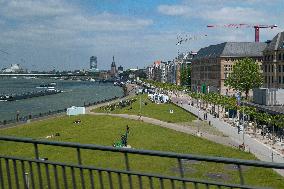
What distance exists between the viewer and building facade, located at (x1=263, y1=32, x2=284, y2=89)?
397 ft

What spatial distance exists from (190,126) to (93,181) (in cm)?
7623

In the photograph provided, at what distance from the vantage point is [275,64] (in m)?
A: 124

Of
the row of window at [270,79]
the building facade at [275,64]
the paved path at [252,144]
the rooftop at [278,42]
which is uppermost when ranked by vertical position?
the rooftop at [278,42]

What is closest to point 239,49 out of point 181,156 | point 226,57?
point 226,57

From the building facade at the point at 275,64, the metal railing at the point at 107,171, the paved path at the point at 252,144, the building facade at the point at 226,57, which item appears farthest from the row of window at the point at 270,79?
the metal railing at the point at 107,171

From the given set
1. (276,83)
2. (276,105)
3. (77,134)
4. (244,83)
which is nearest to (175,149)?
(77,134)

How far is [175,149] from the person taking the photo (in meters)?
54.5

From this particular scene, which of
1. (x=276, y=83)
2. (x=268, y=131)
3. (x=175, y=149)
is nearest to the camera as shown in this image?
(x=175, y=149)

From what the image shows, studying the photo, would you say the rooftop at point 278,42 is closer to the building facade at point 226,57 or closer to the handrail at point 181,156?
the building facade at point 226,57

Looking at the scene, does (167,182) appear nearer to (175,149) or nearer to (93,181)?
(93,181)

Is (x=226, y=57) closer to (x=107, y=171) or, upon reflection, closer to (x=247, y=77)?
→ (x=247, y=77)

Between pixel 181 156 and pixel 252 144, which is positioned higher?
pixel 181 156

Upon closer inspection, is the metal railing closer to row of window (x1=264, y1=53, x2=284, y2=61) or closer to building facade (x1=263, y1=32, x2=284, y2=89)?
building facade (x1=263, y1=32, x2=284, y2=89)

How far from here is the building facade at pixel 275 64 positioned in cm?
12088
